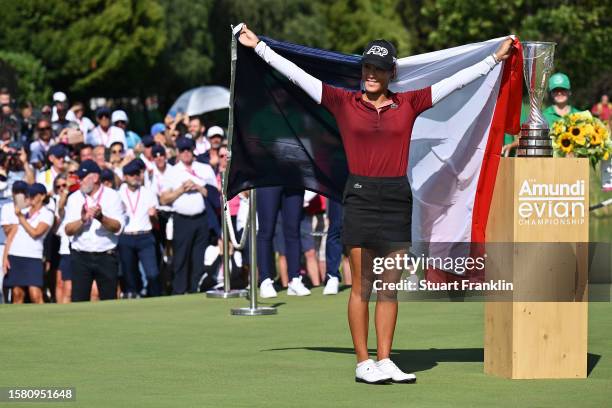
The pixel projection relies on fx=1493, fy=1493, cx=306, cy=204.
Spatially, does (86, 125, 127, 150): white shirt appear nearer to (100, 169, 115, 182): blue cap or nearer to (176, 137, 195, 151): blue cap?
(176, 137, 195, 151): blue cap

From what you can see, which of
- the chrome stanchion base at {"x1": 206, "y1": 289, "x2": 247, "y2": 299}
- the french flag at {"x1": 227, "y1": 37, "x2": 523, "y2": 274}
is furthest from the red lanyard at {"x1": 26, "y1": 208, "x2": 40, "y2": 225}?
the french flag at {"x1": 227, "y1": 37, "x2": 523, "y2": 274}

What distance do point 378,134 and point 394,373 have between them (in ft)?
5.15

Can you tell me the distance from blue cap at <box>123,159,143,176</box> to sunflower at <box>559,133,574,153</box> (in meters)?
6.72

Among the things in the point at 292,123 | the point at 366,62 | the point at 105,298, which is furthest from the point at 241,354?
the point at 105,298

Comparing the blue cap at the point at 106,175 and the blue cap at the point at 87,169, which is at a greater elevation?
the blue cap at the point at 87,169

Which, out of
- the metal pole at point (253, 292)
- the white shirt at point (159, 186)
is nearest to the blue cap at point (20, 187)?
the white shirt at point (159, 186)

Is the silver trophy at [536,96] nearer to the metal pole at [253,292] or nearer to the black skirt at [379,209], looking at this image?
the black skirt at [379,209]

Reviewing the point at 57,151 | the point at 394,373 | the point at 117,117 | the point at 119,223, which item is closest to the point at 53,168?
the point at 57,151

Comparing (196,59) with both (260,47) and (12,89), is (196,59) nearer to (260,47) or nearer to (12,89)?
(12,89)

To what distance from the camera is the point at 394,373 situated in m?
9.80

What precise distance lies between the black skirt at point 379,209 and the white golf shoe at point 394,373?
79 centimetres

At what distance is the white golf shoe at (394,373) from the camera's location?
32.1 ft

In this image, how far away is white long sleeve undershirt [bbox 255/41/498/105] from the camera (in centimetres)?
1003

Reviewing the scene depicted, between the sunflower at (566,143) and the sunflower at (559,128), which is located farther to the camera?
the sunflower at (559,128)
